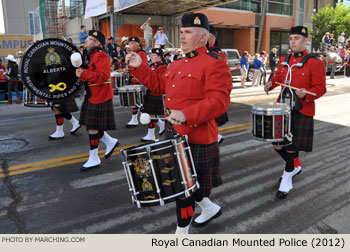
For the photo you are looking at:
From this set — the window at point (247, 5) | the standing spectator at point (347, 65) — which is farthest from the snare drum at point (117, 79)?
the window at point (247, 5)

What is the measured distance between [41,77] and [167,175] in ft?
8.74

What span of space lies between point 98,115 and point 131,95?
190 centimetres

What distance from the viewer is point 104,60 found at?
13.9 feet

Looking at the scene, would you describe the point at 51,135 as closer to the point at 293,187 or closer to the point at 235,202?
the point at 235,202

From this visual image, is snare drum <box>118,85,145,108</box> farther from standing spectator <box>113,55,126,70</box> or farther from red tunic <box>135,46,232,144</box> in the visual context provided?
standing spectator <box>113,55,126,70</box>

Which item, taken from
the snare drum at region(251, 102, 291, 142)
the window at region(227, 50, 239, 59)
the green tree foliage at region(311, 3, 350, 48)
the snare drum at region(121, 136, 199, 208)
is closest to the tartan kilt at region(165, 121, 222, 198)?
the snare drum at region(121, 136, 199, 208)

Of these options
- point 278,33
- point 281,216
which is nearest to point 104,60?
point 281,216

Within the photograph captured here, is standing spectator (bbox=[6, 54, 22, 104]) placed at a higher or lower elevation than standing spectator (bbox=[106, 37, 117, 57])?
lower

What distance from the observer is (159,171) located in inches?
88.7

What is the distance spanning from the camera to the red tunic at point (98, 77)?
4.04m

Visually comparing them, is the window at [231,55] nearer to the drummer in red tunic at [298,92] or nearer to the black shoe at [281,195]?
the drummer in red tunic at [298,92]

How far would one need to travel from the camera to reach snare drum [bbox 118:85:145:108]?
6336 mm

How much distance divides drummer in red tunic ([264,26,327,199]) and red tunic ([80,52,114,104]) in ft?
7.72

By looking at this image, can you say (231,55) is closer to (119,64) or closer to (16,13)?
(119,64)
